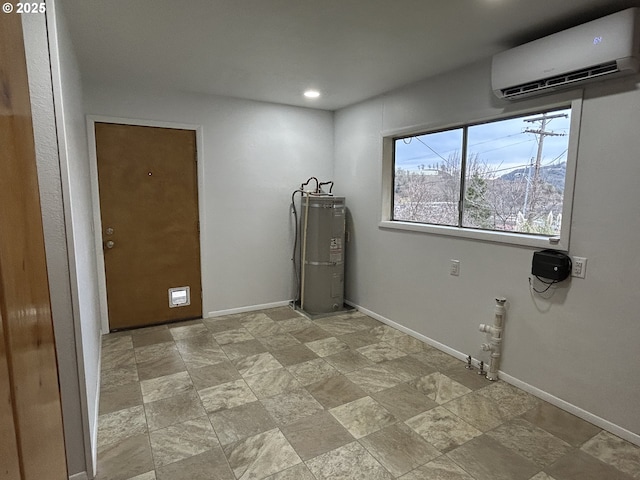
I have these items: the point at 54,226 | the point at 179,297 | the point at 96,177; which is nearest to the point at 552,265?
the point at 54,226

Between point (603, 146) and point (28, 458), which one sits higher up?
point (603, 146)

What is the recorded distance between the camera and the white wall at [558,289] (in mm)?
2152

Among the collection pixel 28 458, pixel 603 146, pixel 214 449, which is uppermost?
pixel 603 146

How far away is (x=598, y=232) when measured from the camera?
2.25m

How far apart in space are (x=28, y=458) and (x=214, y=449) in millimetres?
1686

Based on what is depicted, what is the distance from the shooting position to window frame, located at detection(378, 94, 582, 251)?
2.34 metres

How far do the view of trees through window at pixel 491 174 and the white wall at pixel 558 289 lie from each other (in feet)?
0.66

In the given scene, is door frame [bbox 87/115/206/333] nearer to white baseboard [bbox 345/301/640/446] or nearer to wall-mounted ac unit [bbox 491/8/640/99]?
white baseboard [bbox 345/301/640/446]

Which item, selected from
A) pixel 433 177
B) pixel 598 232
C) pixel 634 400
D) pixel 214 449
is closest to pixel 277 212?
pixel 433 177

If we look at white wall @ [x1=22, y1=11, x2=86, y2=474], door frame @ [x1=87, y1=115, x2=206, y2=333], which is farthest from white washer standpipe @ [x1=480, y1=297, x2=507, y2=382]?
door frame @ [x1=87, y1=115, x2=206, y2=333]

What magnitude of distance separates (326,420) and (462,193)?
2189mm

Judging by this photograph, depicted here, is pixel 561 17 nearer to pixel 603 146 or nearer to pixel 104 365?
pixel 603 146

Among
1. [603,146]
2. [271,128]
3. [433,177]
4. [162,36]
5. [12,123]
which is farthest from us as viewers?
[271,128]

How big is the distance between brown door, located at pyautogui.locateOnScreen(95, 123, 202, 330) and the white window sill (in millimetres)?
2236
